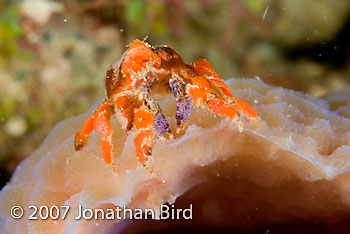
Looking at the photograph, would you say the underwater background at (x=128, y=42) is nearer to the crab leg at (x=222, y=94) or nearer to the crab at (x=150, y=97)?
the crab at (x=150, y=97)

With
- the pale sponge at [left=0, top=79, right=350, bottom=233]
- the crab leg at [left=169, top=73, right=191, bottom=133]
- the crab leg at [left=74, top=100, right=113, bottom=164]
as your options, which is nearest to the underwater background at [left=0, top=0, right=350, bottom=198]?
the pale sponge at [left=0, top=79, right=350, bottom=233]

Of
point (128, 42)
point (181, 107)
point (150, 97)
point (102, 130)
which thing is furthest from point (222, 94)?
point (128, 42)

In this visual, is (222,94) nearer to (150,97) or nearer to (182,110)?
(182,110)

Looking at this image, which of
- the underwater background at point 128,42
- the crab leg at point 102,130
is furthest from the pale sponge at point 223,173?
the underwater background at point 128,42

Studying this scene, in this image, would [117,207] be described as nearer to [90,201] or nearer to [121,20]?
[90,201]

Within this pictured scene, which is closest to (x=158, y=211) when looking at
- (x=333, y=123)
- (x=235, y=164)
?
(x=235, y=164)

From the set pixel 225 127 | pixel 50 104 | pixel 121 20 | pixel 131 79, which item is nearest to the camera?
pixel 225 127
